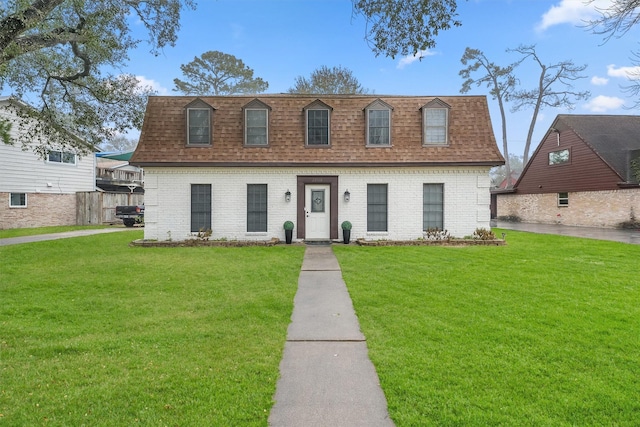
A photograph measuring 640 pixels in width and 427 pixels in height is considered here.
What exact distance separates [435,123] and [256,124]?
7005 mm

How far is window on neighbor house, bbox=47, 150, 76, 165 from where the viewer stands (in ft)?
66.6

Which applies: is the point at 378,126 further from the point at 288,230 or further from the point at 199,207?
the point at 199,207

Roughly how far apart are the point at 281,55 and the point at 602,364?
1828 cm

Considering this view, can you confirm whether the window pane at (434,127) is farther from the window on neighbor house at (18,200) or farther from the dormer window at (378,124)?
the window on neighbor house at (18,200)

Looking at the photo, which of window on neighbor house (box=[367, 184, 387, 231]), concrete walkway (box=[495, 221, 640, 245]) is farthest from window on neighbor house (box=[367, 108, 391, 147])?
concrete walkway (box=[495, 221, 640, 245])

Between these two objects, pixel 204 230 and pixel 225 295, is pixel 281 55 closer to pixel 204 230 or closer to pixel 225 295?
pixel 204 230

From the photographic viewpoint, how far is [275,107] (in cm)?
1399

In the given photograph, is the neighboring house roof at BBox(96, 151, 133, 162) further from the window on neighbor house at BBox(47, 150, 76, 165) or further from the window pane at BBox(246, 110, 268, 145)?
the window pane at BBox(246, 110, 268, 145)

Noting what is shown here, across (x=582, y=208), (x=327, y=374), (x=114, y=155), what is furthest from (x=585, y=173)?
(x=114, y=155)

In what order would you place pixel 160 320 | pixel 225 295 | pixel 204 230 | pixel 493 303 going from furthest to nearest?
pixel 204 230 → pixel 225 295 → pixel 493 303 → pixel 160 320

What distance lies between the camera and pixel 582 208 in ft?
76.3

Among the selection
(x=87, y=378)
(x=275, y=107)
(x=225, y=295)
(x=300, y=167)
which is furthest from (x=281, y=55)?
(x=87, y=378)

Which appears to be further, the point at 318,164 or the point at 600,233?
the point at 600,233

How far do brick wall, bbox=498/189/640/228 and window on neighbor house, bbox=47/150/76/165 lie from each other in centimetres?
3218
